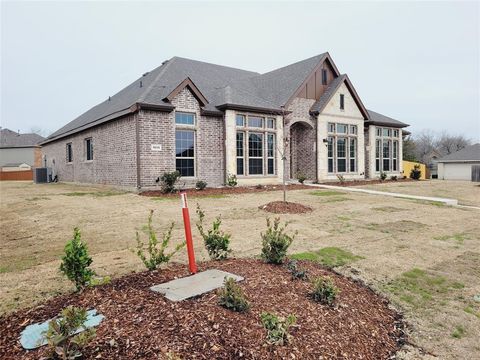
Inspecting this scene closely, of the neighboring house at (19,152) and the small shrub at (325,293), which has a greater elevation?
the neighboring house at (19,152)

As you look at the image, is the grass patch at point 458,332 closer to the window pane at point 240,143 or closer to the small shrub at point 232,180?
the small shrub at point 232,180

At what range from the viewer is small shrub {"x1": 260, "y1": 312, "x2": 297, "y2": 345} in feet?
9.50

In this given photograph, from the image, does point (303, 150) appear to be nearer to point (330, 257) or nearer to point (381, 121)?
point (381, 121)

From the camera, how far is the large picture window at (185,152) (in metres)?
16.7

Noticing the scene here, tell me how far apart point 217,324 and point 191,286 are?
87cm

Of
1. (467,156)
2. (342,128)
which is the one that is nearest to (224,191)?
(342,128)

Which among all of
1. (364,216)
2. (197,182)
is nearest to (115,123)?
(197,182)

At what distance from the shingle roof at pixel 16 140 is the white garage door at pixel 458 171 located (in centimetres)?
6181

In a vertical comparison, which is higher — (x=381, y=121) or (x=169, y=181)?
(x=381, y=121)

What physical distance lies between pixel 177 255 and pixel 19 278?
7.95 ft

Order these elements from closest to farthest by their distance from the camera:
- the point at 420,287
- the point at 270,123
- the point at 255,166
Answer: the point at 420,287, the point at 255,166, the point at 270,123

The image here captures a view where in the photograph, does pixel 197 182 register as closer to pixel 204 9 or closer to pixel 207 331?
pixel 204 9

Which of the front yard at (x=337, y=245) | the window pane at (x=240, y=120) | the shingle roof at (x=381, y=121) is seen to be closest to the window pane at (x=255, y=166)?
the window pane at (x=240, y=120)

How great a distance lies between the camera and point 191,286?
149 inches
